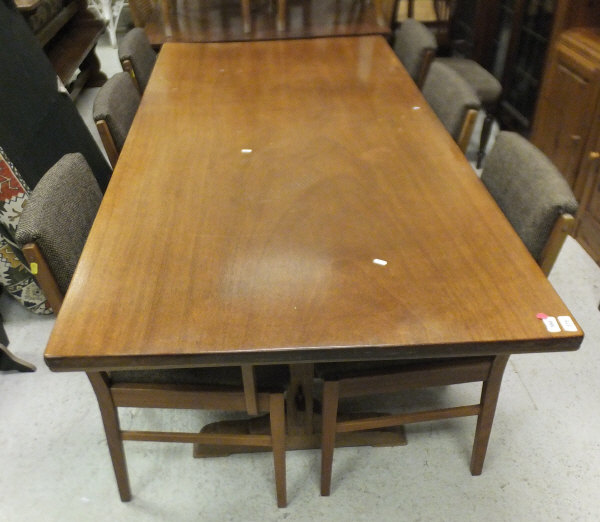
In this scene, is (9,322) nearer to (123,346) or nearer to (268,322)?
(123,346)

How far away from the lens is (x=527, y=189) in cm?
118

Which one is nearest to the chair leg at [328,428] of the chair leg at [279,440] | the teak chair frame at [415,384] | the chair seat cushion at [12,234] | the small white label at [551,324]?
the teak chair frame at [415,384]

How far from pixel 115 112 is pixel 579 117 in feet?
5.90

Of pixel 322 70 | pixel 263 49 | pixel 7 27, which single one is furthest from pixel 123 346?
pixel 7 27

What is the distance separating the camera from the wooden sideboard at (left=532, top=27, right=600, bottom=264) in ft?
6.73

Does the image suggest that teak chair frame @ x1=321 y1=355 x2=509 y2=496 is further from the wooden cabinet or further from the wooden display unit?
the wooden cabinet

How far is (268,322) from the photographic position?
92cm

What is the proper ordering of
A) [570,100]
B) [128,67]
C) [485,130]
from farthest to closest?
[485,130] → [570,100] → [128,67]

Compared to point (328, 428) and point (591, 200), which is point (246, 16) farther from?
point (328, 428)

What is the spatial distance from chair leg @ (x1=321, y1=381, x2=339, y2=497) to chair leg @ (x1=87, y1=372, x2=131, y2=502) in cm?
49

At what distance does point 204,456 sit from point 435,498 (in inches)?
25.7

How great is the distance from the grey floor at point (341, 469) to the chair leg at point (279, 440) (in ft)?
0.24

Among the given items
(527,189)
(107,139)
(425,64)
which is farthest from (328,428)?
(425,64)

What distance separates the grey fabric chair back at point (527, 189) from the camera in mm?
1083
